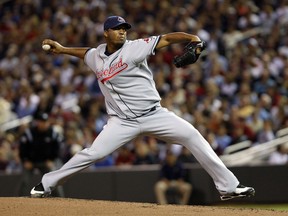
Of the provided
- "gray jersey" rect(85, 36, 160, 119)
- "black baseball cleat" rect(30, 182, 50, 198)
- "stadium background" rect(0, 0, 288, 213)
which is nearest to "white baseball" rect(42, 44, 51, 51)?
"gray jersey" rect(85, 36, 160, 119)

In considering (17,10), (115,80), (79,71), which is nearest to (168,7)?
(79,71)

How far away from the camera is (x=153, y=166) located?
46.9 ft

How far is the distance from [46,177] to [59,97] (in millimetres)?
8680

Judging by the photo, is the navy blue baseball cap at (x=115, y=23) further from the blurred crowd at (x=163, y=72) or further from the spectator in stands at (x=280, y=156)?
the spectator in stands at (x=280, y=156)

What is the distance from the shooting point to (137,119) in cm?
795

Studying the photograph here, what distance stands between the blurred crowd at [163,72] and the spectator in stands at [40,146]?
4.41 ft

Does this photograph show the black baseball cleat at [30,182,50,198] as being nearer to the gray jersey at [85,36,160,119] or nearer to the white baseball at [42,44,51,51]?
the gray jersey at [85,36,160,119]

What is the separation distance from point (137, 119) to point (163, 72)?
8.48m

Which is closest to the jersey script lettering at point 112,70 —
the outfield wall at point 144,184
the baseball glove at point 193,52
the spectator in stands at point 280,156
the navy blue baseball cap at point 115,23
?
the navy blue baseball cap at point 115,23

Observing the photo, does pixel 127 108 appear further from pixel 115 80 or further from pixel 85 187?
pixel 85 187

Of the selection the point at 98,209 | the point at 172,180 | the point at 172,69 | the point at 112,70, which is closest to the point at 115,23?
the point at 112,70

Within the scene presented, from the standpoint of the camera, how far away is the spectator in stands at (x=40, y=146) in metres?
12.4

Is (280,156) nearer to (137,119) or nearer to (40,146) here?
(40,146)

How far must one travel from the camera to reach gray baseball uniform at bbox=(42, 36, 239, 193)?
7891mm
